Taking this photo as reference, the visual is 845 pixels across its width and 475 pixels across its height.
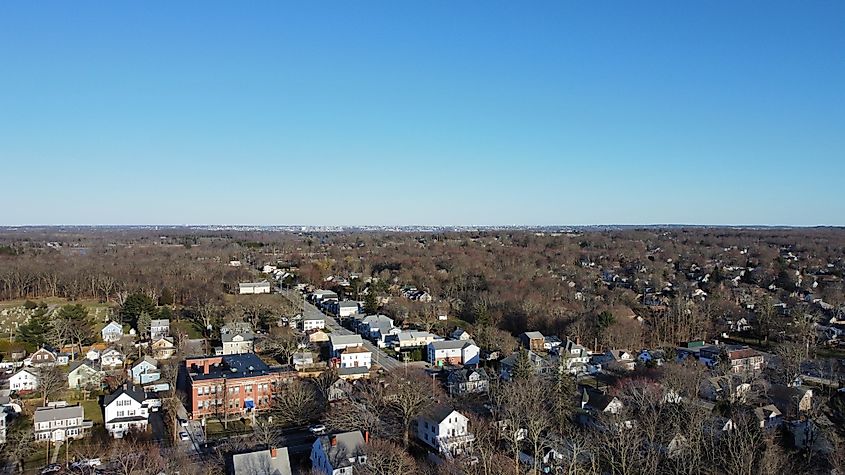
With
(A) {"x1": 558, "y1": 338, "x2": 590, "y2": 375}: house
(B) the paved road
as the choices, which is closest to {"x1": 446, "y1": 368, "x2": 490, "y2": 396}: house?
(A) {"x1": 558, "y1": 338, "x2": 590, "y2": 375}: house

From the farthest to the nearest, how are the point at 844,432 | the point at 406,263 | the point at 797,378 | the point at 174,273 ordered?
the point at 406,263
the point at 174,273
the point at 797,378
the point at 844,432

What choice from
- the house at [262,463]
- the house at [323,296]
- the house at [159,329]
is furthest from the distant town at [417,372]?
the house at [323,296]

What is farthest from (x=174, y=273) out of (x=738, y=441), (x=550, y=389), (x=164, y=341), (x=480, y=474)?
(x=738, y=441)

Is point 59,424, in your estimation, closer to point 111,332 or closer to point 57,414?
point 57,414

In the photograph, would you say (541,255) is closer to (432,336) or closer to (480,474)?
(432,336)

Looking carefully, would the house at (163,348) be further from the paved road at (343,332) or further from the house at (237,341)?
the paved road at (343,332)

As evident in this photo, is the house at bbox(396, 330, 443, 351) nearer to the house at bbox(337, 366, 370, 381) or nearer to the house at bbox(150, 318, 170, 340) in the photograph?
the house at bbox(337, 366, 370, 381)
